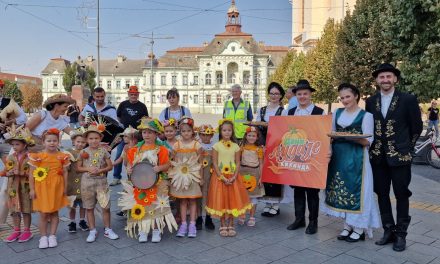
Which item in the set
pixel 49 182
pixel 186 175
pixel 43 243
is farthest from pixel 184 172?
pixel 43 243

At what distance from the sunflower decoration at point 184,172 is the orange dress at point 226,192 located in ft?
0.91

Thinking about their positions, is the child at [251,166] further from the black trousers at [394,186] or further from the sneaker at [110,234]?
the sneaker at [110,234]

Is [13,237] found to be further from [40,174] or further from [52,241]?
[40,174]

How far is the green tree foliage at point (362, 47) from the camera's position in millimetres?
18422

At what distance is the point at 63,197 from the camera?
484 cm

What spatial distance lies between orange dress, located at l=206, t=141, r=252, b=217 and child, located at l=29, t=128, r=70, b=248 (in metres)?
1.94

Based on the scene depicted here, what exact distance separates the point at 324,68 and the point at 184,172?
77.1 ft

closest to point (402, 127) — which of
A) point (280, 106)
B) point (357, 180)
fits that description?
point (357, 180)

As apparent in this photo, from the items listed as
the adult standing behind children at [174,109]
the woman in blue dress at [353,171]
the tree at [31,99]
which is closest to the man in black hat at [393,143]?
the woman in blue dress at [353,171]

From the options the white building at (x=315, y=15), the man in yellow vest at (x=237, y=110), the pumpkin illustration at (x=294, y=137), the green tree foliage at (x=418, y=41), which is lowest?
the pumpkin illustration at (x=294, y=137)

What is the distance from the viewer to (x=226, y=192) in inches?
205

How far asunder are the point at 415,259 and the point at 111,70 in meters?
95.9

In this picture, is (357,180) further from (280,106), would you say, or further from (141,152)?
(141,152)

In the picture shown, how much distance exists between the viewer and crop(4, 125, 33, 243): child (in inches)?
191
